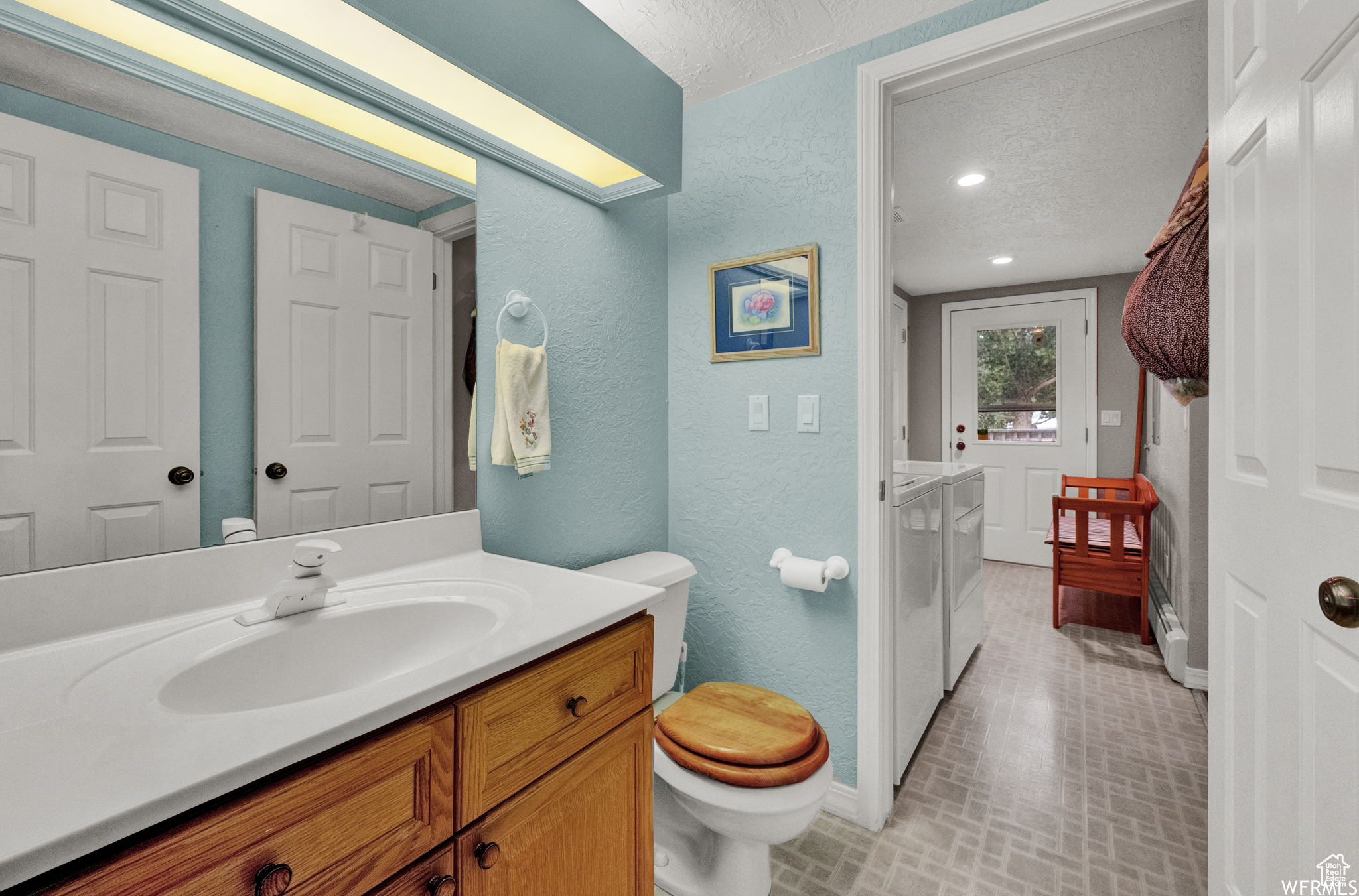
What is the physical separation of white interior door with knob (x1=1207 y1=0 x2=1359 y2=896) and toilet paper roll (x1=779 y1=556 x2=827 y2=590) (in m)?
0.81

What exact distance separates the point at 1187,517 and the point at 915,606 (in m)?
1.52

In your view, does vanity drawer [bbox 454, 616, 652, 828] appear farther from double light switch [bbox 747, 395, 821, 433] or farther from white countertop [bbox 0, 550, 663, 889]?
double light switch [bbox 747, 395, 821, 433]

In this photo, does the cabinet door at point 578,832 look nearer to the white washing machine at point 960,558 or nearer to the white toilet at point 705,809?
the white toilet at point 705,809

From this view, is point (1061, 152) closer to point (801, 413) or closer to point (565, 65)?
point (801, 413)

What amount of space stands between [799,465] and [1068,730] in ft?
4.97

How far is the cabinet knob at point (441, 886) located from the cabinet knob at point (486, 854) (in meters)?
0.04

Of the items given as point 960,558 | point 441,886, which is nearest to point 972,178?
point 960,558

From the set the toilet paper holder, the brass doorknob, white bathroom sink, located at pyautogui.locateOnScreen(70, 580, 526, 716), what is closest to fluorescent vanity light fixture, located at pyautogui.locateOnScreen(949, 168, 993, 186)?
the toilet paper holder

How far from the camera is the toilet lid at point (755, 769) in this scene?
1.18m

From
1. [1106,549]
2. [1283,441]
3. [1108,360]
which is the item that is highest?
[1108,360]

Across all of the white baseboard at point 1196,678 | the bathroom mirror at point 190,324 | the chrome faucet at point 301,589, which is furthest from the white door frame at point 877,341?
the white baseboard at point 1196,678

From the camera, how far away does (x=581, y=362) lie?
5.51 feet

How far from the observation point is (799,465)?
1.73 metres

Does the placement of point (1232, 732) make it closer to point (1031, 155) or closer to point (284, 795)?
point (284, 795)
